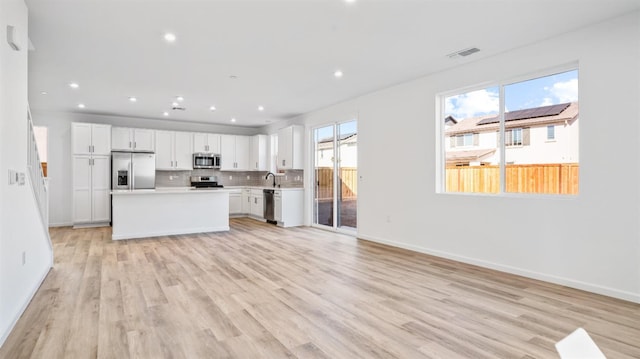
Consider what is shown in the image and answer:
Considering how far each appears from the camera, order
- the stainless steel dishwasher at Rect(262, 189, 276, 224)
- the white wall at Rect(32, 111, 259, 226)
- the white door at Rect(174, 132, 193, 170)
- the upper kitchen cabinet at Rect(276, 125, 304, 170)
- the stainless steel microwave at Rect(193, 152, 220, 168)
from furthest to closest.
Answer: the stainless steel microwave at Rect(193, 152, 220, 168), the white door at Rect(174, 132, 193, 170), the stainless steel dishwasher at Rect(262, 189, 276, 224), the upper kitchen cabinet at Rect(276, 125, 304, 170), the white wall at Rect(32, 111, 259, 226)

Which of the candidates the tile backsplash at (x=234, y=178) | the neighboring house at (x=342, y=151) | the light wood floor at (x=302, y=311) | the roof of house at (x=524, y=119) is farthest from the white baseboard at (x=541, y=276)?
the tile backsplash at (x=234, y=178)

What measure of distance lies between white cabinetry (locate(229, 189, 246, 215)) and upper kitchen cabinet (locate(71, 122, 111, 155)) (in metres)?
3.07

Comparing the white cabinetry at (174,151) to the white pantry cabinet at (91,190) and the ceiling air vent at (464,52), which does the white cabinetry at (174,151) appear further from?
the ceiling air vent at (464,52)

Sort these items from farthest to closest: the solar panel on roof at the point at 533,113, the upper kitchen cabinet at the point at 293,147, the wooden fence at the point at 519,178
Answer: the upper kitchen cabinet at the point at 293,147 < the solar panel on roof at the point at 533,113 < the wooden fence at the point at 519,178

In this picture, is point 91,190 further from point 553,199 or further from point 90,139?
point 553,199

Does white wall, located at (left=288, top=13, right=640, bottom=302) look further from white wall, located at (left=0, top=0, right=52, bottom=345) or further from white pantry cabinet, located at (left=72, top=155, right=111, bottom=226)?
white pantry cabinet, located at (left=72, top=155, right=111, bottom=226)

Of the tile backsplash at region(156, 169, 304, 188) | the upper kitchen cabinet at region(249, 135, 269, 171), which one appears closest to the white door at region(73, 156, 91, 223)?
the tile backsplash at region(156, 169, 304, 188)

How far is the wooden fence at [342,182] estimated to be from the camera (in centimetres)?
679

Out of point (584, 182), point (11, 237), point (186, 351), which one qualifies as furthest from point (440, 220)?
point (11, 237)

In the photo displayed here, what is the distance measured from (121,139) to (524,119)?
26.5 feet

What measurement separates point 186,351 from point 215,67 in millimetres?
3624

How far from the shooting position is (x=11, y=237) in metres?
2.64

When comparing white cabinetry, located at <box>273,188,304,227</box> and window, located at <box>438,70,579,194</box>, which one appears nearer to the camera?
window, located at <box>438,70,579,194</box>

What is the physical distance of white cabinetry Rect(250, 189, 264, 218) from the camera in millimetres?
8859
